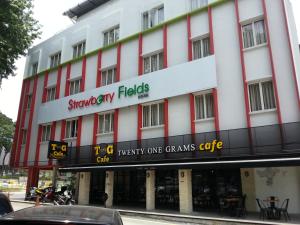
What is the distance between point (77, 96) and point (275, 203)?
1553 centimetres

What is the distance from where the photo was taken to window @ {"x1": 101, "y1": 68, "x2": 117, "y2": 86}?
21458mm

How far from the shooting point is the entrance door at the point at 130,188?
65.2 ft

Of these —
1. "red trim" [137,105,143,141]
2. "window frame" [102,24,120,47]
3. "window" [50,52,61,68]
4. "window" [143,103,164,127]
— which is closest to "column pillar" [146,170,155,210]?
"red trim" [137,105,143,141]

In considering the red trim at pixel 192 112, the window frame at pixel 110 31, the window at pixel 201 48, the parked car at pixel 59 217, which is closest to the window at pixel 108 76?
the window frame at pixel 110 31

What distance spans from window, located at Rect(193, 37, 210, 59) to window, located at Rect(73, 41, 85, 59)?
429 inches

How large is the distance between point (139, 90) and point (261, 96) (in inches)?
298

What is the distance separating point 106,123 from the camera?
20.6 metres

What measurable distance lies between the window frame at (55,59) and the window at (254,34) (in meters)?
17.1

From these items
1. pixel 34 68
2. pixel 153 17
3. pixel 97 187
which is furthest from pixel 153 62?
pixel 34 68

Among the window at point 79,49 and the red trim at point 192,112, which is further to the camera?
the window at point 79,49

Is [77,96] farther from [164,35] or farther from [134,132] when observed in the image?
[164,35]

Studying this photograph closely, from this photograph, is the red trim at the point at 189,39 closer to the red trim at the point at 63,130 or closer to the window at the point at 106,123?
the window at the point at 106,123

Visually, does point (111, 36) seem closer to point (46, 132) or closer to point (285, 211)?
point (46, 132)

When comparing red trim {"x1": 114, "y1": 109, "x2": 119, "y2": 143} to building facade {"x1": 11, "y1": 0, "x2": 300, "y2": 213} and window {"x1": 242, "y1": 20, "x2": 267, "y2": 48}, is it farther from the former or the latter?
window {"x1": 242, "y1": 20, "x2": 267, "y2": 48}
